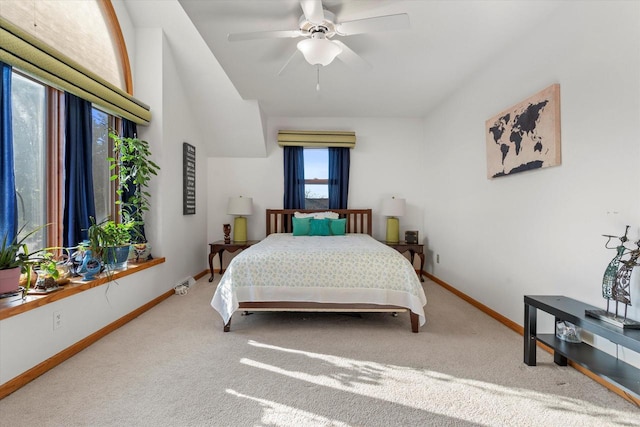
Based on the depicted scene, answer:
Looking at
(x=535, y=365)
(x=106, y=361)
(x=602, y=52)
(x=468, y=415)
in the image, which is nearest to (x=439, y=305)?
(x=535, y=365)

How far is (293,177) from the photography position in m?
5.04

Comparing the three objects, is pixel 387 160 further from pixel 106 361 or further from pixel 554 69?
pixel 106 361

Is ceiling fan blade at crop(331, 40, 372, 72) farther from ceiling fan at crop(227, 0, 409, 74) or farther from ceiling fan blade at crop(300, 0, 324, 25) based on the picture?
ceiling fan blade at crop(300, 0, 324, 25)

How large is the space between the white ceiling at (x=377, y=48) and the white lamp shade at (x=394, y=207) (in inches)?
54.9

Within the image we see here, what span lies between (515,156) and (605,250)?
106cm

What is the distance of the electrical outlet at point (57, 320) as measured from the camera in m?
2.09

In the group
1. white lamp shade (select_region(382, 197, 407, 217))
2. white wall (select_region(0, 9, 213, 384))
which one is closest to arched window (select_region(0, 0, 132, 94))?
white wall (select_region(0, 9, 213, 384))

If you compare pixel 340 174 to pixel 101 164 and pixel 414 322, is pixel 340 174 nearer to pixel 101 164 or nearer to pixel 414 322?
pixel 414 322

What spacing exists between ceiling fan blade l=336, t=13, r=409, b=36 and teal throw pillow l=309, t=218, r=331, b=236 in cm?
267

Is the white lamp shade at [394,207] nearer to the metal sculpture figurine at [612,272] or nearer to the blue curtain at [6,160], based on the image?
the metal sculpture figurine at [612,272]

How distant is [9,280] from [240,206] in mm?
3029

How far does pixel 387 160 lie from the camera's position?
512 cm

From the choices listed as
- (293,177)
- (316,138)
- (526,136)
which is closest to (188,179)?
(293,177)

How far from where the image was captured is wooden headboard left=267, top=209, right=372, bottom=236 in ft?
16.3
